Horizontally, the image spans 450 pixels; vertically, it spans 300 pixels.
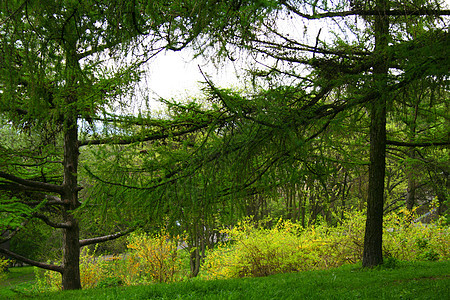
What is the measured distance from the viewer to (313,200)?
1566cm

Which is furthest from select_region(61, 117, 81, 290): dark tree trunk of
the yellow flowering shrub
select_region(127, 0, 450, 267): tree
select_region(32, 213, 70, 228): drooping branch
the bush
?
select_region(127, 0, 450, 267): tree

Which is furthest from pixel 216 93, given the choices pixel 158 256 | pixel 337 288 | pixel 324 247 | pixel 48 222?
pixel 158 256

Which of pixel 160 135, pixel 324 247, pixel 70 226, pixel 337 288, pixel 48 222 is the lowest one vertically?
pixel 324 247

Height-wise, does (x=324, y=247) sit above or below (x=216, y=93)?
below

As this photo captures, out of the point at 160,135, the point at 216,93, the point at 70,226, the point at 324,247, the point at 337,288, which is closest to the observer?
the point at 216,93

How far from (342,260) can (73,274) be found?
22.7ft

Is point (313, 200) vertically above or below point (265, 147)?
below

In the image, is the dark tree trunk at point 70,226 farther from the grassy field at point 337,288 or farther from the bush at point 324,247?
the bush at point 324,247

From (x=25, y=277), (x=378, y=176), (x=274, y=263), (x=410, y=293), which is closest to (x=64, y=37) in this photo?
(x=410, y=293)

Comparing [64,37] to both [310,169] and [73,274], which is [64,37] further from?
[73,274]

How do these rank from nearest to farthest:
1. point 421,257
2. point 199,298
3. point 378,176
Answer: point 199,298, point 378,176, point 421,257

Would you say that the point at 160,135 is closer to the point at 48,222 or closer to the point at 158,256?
the point at 48,222

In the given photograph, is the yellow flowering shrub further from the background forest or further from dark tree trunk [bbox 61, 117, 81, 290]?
the background forest

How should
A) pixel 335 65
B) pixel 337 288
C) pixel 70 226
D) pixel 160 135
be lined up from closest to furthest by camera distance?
1. pixel 335 65
2. pixel 337 288
3. pixel 160 135
4. pixel 70 226
